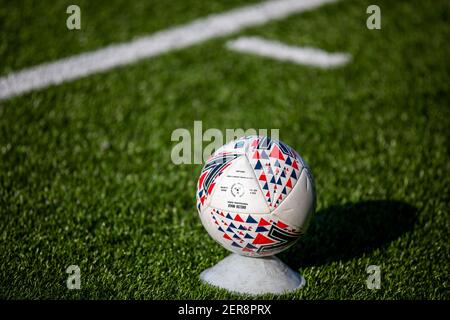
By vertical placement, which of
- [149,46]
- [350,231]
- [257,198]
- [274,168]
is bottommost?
[350,231]

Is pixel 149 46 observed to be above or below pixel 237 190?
below

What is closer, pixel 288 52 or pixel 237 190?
pixel 237 190

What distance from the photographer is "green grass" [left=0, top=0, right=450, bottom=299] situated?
364 centimetres

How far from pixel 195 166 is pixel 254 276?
1.74 m

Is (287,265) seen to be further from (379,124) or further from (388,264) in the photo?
(379,124)

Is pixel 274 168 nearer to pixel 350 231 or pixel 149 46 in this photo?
pixel 350 231

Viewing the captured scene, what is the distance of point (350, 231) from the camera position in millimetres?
4137

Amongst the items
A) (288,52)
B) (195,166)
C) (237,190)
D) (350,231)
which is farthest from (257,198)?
(288,52)

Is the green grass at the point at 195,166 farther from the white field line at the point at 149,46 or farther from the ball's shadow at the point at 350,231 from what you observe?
the white field line at the point at 149,46

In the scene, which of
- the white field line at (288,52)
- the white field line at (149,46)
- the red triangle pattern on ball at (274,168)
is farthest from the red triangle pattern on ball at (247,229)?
the white field line at (288,52)

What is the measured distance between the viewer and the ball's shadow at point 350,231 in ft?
12.6

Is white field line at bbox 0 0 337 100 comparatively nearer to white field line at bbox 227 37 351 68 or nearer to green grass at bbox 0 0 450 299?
green grass at bbox 0 0 450 299

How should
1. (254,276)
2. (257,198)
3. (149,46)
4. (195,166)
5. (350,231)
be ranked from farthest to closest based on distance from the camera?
(149,46) < (195,166) < (350,231) < (254,276) < (257,198)
